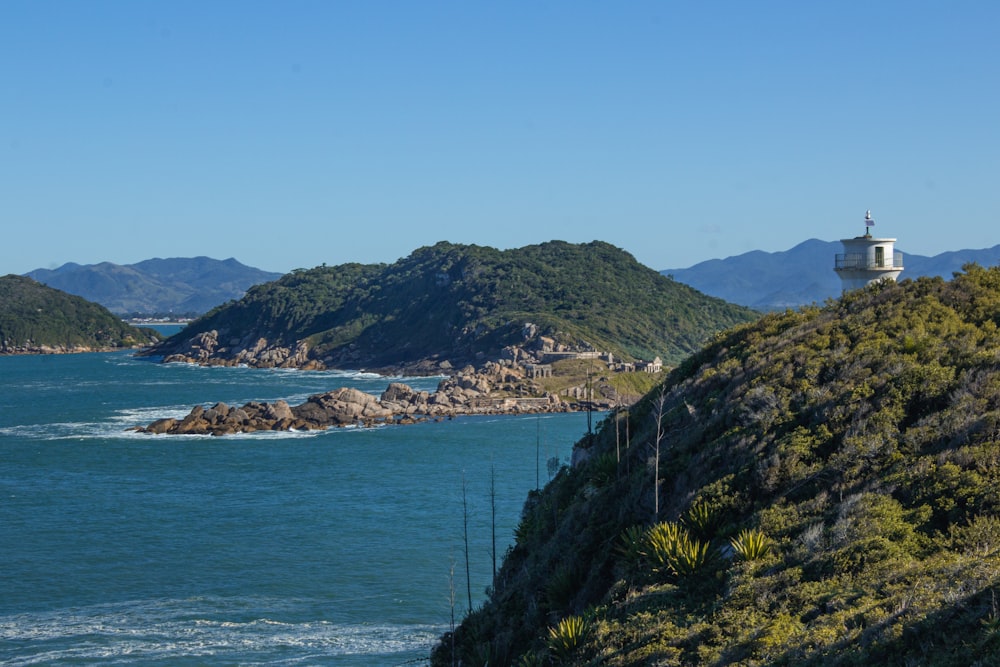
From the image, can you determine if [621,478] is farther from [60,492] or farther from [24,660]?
[60,492]

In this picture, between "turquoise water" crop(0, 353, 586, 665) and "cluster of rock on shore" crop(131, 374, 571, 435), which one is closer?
"turquoise water" crop(0, 353, 586, 665)

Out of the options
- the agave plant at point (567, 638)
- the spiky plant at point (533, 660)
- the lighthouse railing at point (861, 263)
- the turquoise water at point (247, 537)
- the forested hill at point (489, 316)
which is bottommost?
the turquoise water at point (247, 537)

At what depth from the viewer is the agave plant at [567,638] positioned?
1752 centimetres

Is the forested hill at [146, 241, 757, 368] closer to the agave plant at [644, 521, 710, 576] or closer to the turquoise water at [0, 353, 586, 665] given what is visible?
the turquoise water at [0, 353, 586, 665]

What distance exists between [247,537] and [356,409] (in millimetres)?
46269

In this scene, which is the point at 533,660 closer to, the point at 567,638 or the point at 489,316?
the point at 567,638

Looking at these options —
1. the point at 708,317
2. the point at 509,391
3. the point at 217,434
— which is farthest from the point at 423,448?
the point at 708,317

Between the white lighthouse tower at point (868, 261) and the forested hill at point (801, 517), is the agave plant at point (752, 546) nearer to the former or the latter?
the forested hill at point (801, 517)

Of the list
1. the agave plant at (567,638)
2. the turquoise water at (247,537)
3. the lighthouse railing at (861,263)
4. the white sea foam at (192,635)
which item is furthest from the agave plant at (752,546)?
the white sea foam at (192,635)

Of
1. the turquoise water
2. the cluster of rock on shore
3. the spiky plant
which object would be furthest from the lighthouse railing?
the cluster of rock on shore

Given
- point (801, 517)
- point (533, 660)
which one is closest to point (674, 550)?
point (801, 517)

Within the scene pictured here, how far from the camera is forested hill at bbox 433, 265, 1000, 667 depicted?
14797 mm

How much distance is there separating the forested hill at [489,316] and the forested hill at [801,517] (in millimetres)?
103978

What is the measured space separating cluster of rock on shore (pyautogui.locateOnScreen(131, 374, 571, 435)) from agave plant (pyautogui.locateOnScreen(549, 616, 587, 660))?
6801 centimetres
